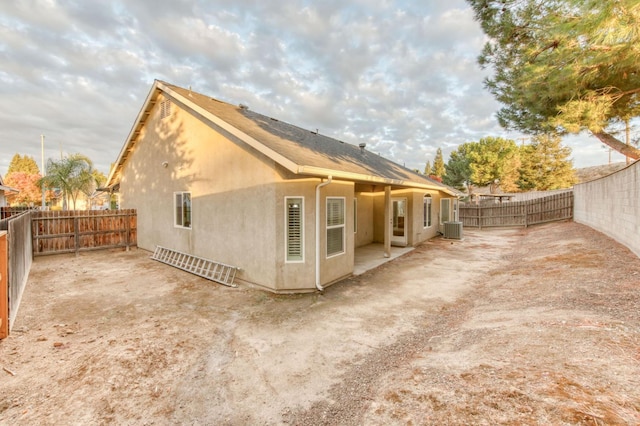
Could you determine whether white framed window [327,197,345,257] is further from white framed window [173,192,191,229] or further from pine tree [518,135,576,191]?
pine tree [518,135,576,191]

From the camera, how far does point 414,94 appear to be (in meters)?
20.4

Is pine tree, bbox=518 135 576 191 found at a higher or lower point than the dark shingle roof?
higher

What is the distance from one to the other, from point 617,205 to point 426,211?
703 centimetres

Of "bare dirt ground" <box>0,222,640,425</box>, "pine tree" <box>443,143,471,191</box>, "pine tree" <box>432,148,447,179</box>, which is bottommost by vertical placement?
"bare dirt ground" <box>0,222,640,425</box>

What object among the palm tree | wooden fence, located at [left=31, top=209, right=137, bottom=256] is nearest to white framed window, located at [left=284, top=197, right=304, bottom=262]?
wooden fence, located at [left=31, top=209, right=137, bottom=256]

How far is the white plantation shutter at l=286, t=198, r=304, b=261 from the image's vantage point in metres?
6.34

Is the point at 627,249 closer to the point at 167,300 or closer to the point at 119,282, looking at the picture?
the point at 167,300

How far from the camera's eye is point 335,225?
721 centimetres

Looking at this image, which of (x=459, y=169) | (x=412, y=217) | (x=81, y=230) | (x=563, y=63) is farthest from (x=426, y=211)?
(x=459, y=169)

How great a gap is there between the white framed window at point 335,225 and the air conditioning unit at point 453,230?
32.0ft

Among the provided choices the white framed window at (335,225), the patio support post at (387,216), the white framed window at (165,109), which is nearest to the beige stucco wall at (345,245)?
the white framed window at (335,225)

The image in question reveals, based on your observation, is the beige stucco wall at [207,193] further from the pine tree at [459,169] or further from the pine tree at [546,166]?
the pine tree at [459,169]

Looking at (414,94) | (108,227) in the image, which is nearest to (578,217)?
(414,94)

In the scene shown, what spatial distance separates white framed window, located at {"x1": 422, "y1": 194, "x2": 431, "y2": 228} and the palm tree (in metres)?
20.8
